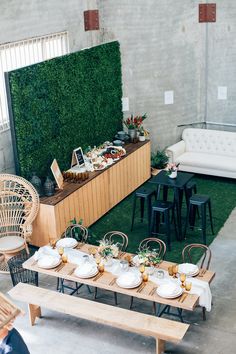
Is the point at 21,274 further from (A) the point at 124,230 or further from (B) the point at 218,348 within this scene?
(B) the point at 218,348

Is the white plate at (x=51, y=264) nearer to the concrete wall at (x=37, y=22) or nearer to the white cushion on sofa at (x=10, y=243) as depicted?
the white cushion on sofa at (x=10, y=243)

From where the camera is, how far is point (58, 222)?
10.7 metres

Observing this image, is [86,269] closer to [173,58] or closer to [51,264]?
[51,264]

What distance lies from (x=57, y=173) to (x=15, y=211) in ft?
3.61

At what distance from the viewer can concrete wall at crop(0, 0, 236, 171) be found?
13578 mm

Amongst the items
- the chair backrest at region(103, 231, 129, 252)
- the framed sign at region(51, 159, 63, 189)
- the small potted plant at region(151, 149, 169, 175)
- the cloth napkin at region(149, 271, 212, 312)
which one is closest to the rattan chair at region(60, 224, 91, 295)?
the chair backrest at region(103, 231, 129, 252)

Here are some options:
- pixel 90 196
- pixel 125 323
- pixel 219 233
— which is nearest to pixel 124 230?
pixel 90 196

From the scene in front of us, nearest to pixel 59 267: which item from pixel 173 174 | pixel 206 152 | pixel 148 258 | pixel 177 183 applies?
pixel 148 258

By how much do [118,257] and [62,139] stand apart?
358 cm

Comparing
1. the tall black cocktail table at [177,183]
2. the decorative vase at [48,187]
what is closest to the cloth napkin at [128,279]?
the tall black cocktail table at [177,183]

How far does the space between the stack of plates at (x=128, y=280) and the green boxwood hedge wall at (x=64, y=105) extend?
3.39 m

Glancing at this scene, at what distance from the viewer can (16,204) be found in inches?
424

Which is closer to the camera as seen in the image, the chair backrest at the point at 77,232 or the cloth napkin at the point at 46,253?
the cloth napkin at the point at 46,253

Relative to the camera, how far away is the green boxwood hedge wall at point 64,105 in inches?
422
